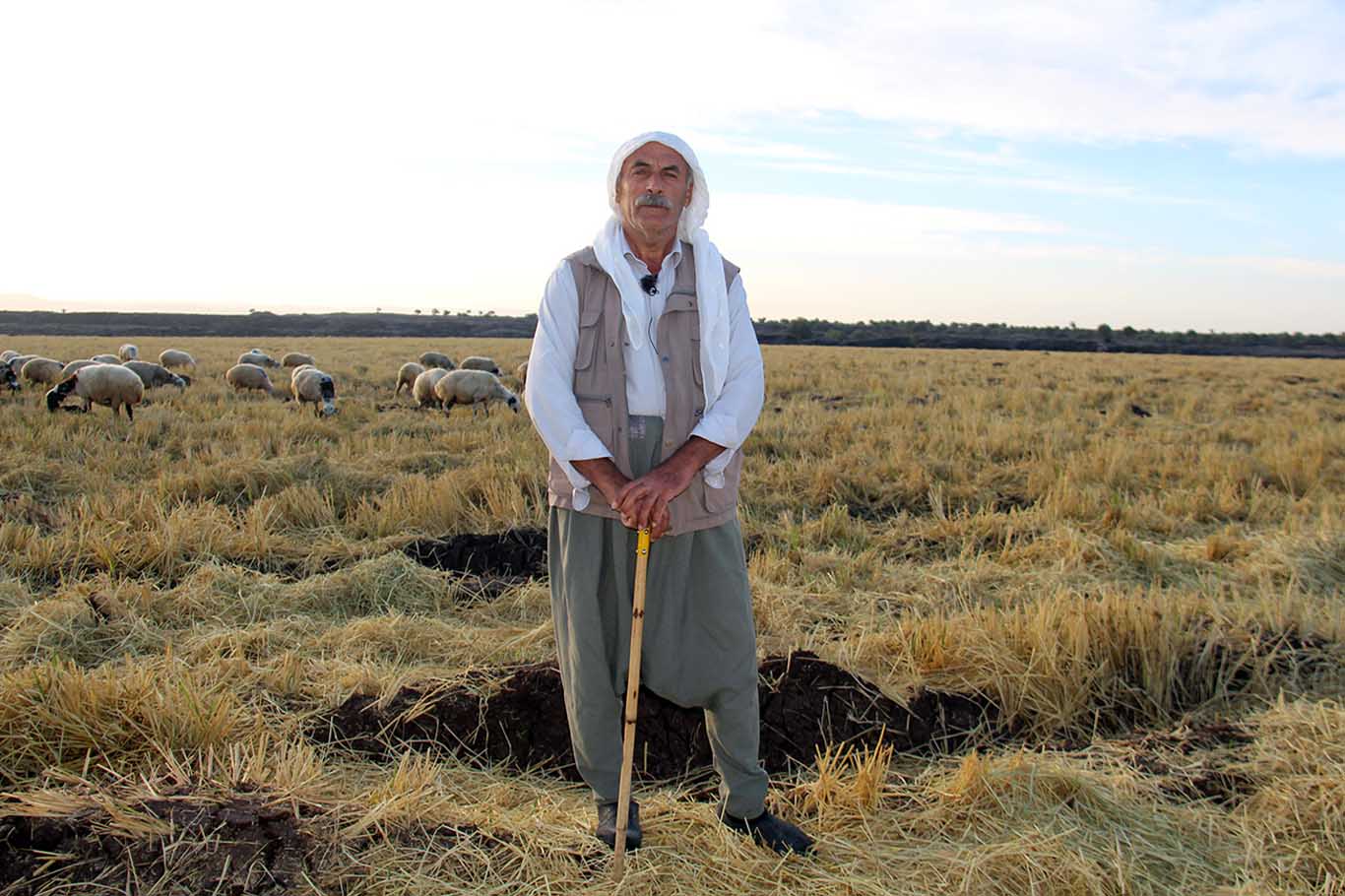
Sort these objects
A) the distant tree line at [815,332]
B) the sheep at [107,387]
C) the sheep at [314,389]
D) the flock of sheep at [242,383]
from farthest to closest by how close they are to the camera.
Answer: the distant tree line at [815,332] → the sheep at [314,389] → the flock of sheep at [242,383] → the sheep at [107,387]

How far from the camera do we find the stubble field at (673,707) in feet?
8.62

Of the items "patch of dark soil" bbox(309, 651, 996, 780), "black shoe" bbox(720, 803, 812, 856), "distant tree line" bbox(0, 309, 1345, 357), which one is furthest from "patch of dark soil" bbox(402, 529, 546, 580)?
"distant tree line" bbox(0, 309, 1345, 357)

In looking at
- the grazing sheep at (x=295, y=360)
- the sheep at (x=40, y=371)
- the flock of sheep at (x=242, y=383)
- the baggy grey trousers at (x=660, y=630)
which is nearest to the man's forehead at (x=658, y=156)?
the baggy grey trousers at (x=660, y=630)

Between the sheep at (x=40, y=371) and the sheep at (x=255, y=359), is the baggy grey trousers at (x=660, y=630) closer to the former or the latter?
the sheep at (x=40, y=371)

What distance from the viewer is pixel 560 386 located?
268 cm

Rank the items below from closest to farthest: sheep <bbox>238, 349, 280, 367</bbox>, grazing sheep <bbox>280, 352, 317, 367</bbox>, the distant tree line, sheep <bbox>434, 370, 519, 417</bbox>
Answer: sheep <bbox>434, 370, 519, 417</bbox> → sheep <bbox>238, 349, 280, 367</bbox> → grazing sheep <bbox>280, 352, 317, 367</bbox> → the distant tree line

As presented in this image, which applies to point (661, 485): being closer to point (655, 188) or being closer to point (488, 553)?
point (655, 188)

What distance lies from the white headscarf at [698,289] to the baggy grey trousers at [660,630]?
0.23 meters

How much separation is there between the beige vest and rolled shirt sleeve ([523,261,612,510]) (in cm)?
3

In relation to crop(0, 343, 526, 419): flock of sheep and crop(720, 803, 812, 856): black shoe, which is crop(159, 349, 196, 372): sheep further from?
crop(720, 803, 812, 856): black shoe

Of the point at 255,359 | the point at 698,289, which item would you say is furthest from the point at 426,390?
the point at 698,289

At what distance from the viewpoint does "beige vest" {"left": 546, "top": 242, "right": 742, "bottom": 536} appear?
2.72 m

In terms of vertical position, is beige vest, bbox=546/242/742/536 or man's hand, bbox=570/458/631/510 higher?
beige vest, bbox=546/242/742/536

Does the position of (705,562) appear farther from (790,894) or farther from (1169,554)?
(1169,554)
